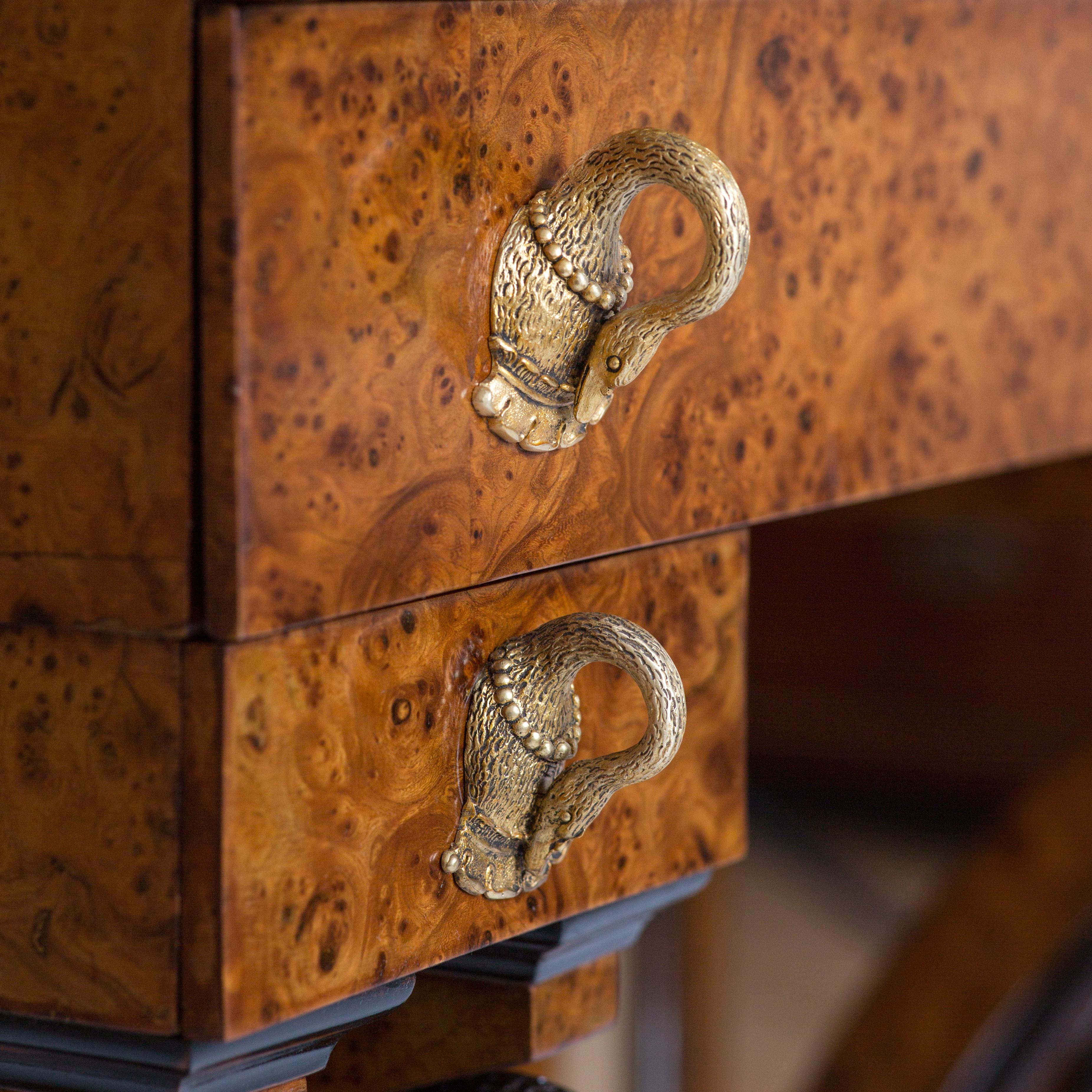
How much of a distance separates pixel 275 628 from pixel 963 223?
341 mm

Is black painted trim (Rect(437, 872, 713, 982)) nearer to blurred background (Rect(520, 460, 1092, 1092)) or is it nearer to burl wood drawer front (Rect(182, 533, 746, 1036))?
burl wood drawer front (Rect(182, 533, 746, 1036))

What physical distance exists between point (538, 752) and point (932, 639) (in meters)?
0.94

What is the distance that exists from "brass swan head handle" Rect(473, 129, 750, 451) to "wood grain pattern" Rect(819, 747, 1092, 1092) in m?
0.57

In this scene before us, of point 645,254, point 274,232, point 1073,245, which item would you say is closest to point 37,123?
point 274,232

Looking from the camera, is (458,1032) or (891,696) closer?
(458,1032)

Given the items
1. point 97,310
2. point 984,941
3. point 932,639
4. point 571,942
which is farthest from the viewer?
point 932,639

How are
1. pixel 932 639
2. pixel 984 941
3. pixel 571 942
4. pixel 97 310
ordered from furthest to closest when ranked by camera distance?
1. pixel 932 639
2. pixel 984 941
3. pixel 571 942
4. pixel 97 310

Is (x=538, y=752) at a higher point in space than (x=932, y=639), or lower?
higher

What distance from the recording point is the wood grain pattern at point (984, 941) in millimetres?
780

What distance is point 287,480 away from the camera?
256 millimetres

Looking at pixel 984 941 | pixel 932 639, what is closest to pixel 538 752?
pixel 984 941

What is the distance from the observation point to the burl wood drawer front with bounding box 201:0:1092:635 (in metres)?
0.25

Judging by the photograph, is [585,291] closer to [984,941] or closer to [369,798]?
[369,798]

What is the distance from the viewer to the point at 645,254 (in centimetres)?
35
